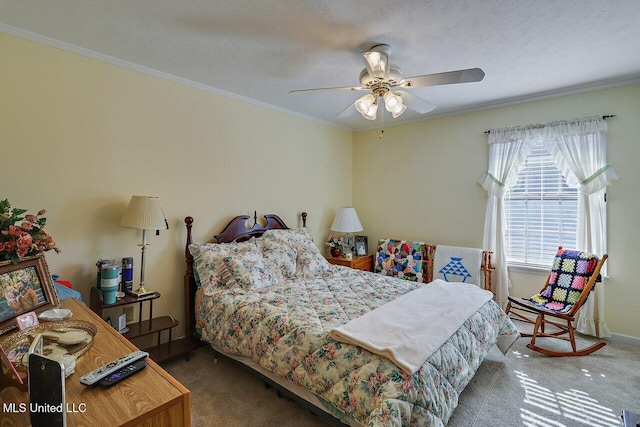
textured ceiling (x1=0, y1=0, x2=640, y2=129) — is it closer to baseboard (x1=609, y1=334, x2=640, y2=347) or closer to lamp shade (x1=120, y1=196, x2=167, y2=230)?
lamp shade (x1=120, y1=196, x2=167, y2=230)

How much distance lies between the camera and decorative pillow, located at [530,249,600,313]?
3.02 metres

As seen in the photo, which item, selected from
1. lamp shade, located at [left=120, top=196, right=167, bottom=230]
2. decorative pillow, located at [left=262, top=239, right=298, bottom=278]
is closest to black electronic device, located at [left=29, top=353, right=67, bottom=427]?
lamp shade, located at [left=120, top=196, right=167, bottom=230]

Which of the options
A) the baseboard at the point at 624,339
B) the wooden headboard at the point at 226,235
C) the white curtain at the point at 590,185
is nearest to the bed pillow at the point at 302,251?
the wooden headboard at the point at 226,235

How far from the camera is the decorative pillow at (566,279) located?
9.89 feet

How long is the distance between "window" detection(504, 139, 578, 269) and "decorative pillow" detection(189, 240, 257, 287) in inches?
127

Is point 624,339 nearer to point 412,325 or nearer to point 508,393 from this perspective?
point 508,393

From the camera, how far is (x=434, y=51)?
7.93ft

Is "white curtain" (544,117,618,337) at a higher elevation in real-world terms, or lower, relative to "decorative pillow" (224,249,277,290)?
higher

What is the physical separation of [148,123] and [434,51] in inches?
99.5

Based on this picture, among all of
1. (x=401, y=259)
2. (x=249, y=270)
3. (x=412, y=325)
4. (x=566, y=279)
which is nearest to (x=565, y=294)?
(x=566, y=279)

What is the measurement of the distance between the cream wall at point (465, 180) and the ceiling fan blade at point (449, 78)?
2.10m

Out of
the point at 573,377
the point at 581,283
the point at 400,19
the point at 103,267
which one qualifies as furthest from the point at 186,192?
the point at 581,283

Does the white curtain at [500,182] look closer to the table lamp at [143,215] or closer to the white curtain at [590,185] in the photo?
the white curtain at [590,185]

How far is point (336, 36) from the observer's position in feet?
7.14
